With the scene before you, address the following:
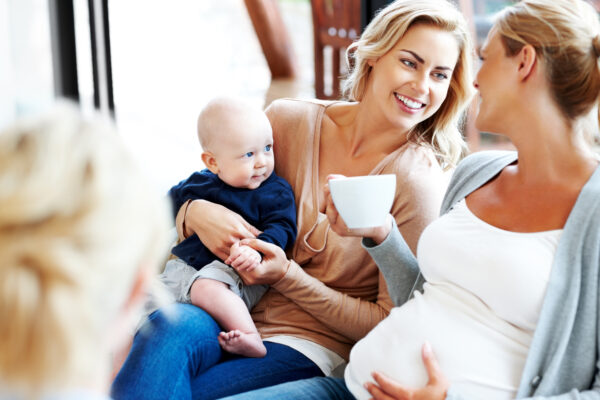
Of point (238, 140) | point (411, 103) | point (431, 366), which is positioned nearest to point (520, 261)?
point (431, 366)

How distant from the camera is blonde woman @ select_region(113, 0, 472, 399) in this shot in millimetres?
1443

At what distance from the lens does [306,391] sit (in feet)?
4.35

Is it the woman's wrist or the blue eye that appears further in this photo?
the blue eye

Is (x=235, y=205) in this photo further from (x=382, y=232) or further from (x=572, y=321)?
(x=572, y=321)

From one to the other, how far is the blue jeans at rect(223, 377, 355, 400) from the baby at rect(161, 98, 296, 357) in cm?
16

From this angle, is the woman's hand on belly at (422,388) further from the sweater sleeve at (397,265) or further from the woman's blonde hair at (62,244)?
the woman's blonde hair at (62,244)

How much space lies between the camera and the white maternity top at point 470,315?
3.84 feet

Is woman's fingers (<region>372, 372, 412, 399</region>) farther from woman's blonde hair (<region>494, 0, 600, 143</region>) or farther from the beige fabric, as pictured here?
woman's blonde hair (<region>494, 0, 600, 143</region>)

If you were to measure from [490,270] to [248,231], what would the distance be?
0.61m

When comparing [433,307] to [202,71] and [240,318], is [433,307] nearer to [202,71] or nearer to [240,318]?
[240,318]

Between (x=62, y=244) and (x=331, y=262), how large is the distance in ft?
3.36

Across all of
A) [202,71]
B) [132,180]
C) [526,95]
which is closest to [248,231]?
[526,95]

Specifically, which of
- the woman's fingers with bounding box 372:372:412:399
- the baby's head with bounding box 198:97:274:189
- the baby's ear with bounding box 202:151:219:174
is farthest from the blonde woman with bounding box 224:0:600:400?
the baby's ear with bounding box 202:151:219:174

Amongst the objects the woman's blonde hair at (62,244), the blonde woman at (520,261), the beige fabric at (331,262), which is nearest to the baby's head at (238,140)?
the beige fabric at (331,262)
